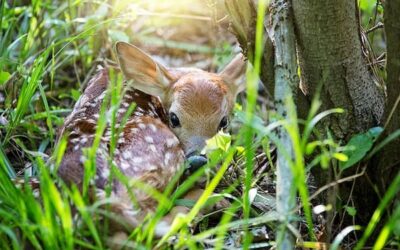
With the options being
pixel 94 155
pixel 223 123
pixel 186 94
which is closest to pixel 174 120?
pixel 186 94

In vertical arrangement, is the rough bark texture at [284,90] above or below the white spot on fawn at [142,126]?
above

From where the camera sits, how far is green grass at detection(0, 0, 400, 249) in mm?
2652

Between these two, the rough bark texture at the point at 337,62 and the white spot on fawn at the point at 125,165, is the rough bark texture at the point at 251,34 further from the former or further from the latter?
the white spot on fawn at the point at 125,165

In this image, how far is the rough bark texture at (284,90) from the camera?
9.00ft

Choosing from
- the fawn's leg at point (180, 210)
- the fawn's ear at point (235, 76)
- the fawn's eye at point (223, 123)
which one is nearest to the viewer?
the fawn's leg at point (180, 210)

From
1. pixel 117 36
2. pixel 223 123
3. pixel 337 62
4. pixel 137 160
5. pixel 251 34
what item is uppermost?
pixel 251 34

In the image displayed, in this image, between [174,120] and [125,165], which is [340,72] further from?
[174,120]

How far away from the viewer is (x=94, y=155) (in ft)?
8.96

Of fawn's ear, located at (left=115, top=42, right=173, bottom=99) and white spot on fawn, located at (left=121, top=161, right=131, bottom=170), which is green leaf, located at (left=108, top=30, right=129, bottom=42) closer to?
fawn's ear, located at (left=115, top=42, right=173, bottom=99)

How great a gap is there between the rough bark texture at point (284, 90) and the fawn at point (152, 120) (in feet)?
1.89

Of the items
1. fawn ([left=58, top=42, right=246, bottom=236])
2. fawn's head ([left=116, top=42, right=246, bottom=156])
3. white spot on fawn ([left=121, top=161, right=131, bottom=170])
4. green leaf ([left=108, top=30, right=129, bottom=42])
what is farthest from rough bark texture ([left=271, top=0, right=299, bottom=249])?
green leaf ([left=108, top=30, right=129, bottom=42])

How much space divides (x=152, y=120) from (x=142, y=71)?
0.52 metres

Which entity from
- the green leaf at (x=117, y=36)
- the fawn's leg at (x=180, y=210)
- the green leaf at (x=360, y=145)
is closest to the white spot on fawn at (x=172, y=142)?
the fawn's leg at (x=180, y=210)

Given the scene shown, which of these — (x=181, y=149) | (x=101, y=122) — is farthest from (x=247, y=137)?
(x=181, y=149)
